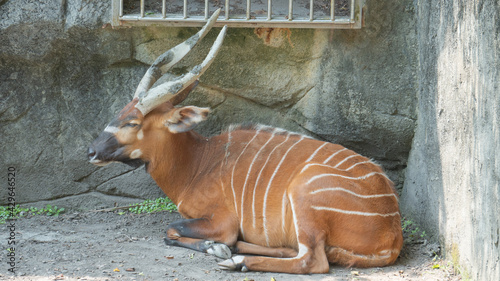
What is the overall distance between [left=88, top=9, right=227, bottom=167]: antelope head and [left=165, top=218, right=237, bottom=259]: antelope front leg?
63cm

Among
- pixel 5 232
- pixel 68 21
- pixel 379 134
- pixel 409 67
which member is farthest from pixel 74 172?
pixel 409 67

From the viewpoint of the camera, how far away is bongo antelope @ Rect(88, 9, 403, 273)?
414 centimetres

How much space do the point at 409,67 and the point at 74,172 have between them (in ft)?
10.4

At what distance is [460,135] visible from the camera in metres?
4.01

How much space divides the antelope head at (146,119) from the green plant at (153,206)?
822mm

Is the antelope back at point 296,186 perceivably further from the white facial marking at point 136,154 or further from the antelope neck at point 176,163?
the white facial marking at point 136,154

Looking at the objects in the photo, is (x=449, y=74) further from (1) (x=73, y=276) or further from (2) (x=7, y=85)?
(2) (x=7, y=85)

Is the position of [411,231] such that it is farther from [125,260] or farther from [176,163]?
[125,260]

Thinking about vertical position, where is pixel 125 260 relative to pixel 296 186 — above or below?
below

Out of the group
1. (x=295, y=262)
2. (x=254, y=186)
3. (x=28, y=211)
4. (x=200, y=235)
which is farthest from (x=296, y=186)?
(x=28, y=211)

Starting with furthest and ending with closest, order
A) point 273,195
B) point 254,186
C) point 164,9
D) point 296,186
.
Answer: point 164,9
point 254,186
point 273,195
point 296,186

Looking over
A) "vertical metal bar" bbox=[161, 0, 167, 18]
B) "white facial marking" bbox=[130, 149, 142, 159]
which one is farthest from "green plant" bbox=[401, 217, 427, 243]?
"vertical metal bar" bbox=[161, 0, 167, 18]

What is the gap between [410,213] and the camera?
5180mm

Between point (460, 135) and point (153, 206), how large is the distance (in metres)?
2.82
